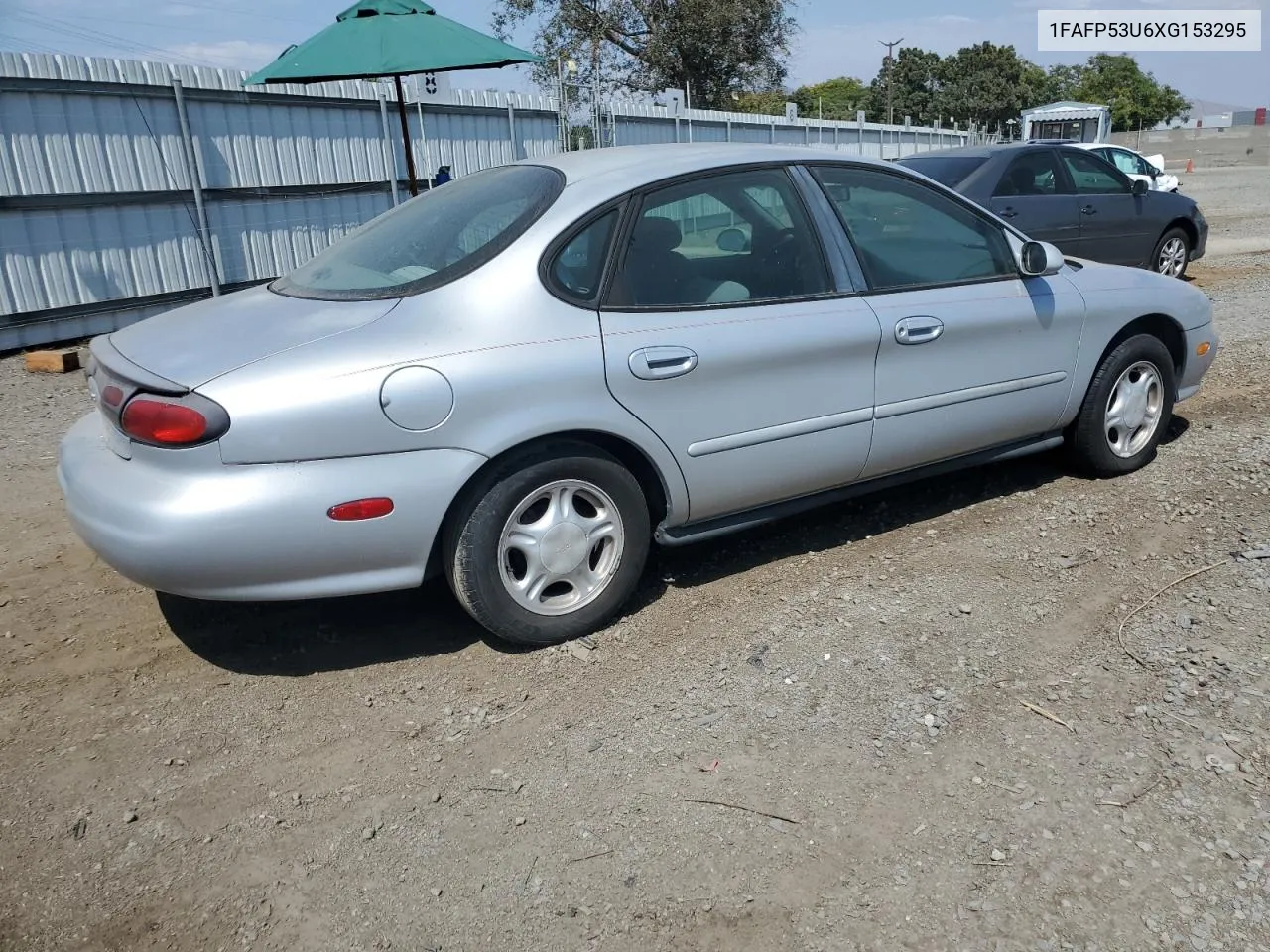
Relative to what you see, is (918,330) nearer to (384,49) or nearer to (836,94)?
(384,49)

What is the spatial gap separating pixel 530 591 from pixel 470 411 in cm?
66

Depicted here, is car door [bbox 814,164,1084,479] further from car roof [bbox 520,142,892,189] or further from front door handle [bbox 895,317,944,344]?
car roof [bbox 520,142,892,189]

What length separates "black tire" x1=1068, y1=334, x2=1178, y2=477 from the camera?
4629mm

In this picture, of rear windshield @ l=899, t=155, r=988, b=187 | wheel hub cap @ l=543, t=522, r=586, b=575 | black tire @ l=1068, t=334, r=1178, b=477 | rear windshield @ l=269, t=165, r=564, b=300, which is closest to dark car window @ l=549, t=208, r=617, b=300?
rear windshield @ l=269, t=165, r=564, b=300

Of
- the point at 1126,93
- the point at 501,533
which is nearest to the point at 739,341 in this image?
the point at 501,533

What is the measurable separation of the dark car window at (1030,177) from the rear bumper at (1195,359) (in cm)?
437

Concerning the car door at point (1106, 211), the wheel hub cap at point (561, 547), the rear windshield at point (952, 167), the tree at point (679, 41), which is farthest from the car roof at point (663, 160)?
the tree at point (679, 41)

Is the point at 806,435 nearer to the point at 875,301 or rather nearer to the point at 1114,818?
the point at 875,301

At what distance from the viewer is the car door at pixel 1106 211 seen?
969cm

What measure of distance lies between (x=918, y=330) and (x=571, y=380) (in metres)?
1.51

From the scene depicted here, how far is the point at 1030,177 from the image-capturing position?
30.6 feet

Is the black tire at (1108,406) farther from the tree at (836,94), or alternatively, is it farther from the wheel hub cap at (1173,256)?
the tree at (836,94)

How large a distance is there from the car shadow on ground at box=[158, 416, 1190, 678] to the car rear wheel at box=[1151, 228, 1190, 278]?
730 centimetres

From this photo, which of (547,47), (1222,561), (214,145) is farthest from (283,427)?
(547,47)
